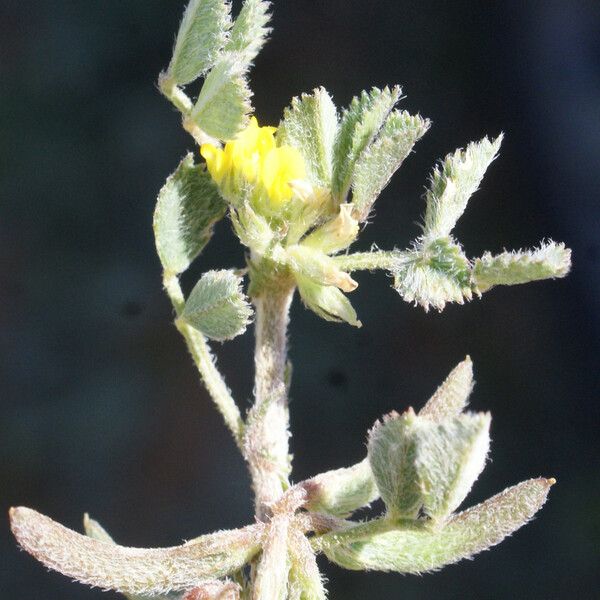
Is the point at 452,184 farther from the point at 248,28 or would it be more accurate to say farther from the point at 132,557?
the point at 132,557

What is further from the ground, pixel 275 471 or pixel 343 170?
pixel 343 170

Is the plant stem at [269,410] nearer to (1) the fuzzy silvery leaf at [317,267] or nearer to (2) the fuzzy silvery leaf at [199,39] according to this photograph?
(1) the fuzzy silvery leaf at [317,267]

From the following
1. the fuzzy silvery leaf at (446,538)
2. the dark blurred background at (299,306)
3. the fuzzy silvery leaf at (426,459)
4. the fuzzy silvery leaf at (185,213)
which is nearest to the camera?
the fuzzy silvery leaf at (426,459)

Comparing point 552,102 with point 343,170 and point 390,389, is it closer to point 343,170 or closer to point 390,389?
point 390,389

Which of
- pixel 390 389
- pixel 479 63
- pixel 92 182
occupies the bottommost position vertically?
pixel 390 389

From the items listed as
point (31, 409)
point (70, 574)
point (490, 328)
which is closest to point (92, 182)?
point (31, 409)

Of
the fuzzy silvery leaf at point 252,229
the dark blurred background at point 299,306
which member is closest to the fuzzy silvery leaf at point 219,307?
the fuzzy silvery leaf at point 252,229
